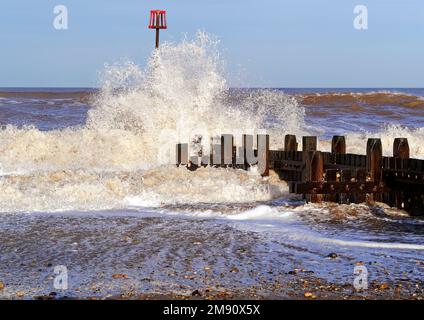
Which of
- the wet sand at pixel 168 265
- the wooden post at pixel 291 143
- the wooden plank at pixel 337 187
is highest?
the wooden post at pixel 291 143

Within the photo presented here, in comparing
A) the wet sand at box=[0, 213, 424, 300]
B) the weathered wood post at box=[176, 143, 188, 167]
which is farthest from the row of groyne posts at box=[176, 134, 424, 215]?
the weathered wood post at box=[176, 143, 188, 167]

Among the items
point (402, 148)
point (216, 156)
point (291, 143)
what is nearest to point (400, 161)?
point (402, 148)

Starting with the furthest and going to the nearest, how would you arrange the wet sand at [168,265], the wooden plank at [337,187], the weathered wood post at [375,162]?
the weathered wood post at [375,162], the wooden plank at [337,187], the wet sand at [168,265]

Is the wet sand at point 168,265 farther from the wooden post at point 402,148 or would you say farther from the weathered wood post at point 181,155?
the weathered wood post at point 181,155

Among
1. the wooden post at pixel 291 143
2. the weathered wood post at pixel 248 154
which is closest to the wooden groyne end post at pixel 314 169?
the wooden post at pixel 291 143

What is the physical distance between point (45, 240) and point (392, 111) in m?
26.9

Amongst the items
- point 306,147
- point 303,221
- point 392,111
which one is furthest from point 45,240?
point 392,111

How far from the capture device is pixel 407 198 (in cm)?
852

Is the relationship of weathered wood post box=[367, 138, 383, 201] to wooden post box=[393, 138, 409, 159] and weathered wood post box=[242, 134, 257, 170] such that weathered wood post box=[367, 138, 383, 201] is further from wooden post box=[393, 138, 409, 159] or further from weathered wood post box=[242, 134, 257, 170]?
weathered wood post box=[242, 134, 257, 170]

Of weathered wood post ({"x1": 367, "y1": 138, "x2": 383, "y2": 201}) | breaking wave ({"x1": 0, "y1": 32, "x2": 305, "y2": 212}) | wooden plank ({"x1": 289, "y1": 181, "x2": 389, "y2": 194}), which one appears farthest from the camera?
breaking wave ({"x1": 0, "y1": 32, "x2": 305, "y2": 212})

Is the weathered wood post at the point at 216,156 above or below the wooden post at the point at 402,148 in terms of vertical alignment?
below

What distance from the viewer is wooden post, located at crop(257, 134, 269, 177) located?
11289 mm

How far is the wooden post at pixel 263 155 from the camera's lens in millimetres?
11289

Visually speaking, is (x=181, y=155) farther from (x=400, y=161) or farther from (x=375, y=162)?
(x=400, y=161)
